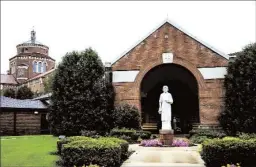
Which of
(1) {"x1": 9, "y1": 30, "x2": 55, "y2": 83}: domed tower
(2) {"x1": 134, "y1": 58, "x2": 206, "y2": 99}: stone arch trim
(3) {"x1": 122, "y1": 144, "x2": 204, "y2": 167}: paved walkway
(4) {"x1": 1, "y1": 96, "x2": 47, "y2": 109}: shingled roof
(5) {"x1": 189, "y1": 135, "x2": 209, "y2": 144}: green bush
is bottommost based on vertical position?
(3) {"x1": 122, "y1": 144, "x2": 204, "y2": 167}: paved walkway

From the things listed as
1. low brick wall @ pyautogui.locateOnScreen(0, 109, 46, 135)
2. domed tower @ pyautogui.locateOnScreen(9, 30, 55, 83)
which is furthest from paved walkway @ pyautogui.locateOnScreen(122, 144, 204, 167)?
domed tower @ pyautogui.locateOnScreen(9, 30, 55, 83)

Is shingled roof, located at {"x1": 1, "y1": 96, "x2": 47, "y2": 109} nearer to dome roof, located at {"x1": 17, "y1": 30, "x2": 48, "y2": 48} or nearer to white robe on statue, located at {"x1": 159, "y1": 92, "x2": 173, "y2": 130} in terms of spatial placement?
white robe on statue, located at {"x1": 159, "y1": 92, "x2": 173, "y2": 130}

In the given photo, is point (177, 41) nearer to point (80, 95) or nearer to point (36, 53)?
point (80, 95)

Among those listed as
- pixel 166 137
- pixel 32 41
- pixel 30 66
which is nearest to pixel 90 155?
pixel 166 137

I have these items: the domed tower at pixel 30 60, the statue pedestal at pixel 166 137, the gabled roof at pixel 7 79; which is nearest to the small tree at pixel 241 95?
the statue pedestal at pixel 166 137

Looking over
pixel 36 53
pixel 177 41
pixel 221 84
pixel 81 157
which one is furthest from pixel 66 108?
pixel 36 53

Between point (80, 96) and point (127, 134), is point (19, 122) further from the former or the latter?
point (127, 134)

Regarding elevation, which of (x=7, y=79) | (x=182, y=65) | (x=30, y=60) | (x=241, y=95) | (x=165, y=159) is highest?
(x=30, y=60)

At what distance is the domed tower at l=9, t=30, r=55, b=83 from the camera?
8281cm

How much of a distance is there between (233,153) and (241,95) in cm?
1253

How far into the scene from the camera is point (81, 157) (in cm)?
1174

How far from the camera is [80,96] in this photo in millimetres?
25391

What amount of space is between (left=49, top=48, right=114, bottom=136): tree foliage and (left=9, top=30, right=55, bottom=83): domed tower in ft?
195

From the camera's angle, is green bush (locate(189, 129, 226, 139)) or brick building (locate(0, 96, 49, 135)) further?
brick building (locate(0, 96, 49, 135))
